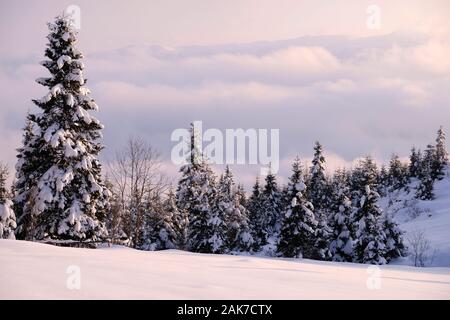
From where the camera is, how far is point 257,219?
6297 cm

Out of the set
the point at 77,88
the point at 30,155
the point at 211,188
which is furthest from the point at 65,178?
the point at 211,188

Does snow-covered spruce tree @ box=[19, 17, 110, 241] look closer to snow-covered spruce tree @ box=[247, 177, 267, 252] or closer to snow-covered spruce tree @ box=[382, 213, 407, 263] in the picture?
snow-covered spruce tree @ box=[382, 213, 407, 263]

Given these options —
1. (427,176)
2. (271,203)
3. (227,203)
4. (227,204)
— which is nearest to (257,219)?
(271,203)

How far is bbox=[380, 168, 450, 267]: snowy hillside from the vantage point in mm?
43094

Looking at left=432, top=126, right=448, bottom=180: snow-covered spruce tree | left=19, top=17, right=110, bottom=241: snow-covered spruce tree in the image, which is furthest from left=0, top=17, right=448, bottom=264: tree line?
left=432, top=126, right=448, bottom=180: snow-covered spruce tree

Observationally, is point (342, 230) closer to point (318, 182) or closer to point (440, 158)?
point (318, 182)

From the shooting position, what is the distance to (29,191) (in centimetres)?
2228

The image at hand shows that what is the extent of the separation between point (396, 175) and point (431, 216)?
125 feet

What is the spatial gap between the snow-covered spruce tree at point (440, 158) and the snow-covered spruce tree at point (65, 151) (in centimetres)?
8756

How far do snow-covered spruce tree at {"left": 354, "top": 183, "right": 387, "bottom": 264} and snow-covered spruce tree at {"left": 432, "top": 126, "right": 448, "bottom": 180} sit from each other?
205ft

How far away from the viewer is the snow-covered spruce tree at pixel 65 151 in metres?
20.9

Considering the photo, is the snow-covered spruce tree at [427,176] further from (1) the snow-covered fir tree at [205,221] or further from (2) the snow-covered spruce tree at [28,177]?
(2) the snow-covered spruce tree at [28,177]

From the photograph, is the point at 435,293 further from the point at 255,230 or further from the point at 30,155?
→ the point at 255,230

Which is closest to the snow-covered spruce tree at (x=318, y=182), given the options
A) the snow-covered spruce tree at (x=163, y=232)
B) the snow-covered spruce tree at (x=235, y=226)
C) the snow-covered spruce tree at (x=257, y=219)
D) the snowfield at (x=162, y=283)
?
the snow-covered spruce tree at (x=257, y=219)
